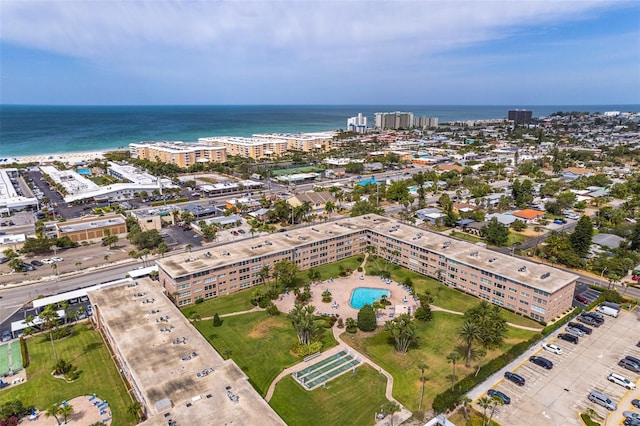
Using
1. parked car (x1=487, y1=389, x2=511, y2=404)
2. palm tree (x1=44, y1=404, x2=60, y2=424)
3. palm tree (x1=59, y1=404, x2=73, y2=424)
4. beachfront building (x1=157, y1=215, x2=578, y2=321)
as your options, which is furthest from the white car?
palm tree (x1=44, y1=404, x2=60, y2=424)

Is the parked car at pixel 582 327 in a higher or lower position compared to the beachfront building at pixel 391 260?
lower

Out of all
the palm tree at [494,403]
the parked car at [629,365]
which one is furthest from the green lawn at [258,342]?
the parked car at [629,365]

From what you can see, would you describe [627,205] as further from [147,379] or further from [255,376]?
[147,379]

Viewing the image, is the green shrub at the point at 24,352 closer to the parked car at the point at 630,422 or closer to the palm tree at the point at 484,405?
the palm tree at the point at 484,405

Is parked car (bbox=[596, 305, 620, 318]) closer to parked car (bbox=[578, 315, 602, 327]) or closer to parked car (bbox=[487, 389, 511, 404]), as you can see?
parked car (bbox=[578, 315, 602, 327])

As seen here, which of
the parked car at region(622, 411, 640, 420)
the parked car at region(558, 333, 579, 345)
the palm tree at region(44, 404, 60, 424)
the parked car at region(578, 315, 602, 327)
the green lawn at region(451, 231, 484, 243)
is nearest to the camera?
the palm tree at region(44, 404, 60, 424)

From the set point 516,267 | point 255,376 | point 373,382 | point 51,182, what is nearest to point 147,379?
point 255,376
